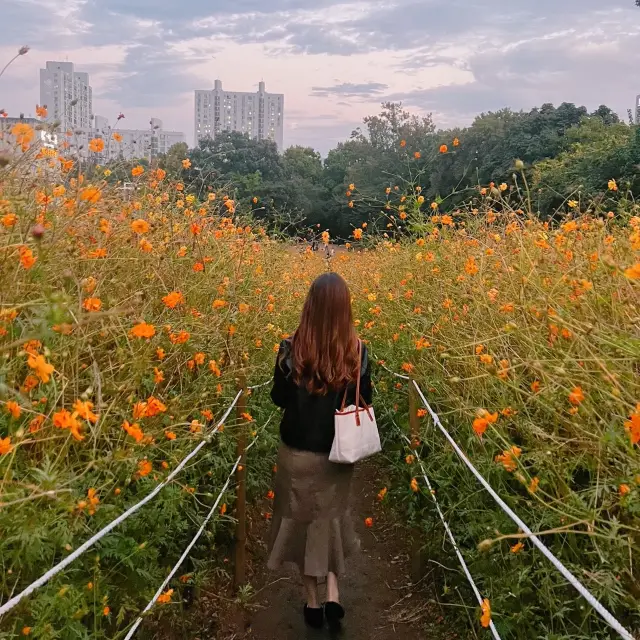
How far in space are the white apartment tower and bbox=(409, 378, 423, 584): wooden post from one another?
212cm

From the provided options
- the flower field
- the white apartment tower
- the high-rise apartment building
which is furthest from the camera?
the high-rise apartment building

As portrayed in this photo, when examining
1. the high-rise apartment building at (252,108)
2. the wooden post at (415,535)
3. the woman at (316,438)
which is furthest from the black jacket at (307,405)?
the high-rise apartment building at (252,108)

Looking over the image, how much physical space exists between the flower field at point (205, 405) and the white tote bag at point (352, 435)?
1.22 feet

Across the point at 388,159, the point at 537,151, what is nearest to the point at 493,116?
the point at 388,159

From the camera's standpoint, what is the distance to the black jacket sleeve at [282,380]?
2.81 metres

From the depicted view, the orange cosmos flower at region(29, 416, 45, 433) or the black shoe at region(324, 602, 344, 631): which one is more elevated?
the orange cosmos flower at region(29, 416, 45, 433)

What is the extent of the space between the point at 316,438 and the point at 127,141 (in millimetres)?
2496

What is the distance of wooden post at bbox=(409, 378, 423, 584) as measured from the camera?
10.6 feet

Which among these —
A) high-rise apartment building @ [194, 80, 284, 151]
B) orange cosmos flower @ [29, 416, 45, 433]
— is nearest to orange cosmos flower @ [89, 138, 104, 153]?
orange cosmos flower @ [29, 416, 45, 433]

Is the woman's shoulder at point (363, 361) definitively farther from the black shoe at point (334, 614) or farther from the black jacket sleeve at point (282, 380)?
the black shoe at point (334, 614)

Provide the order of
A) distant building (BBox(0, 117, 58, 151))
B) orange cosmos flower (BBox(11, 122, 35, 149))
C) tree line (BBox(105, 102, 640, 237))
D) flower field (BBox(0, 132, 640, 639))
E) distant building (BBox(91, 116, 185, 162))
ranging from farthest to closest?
tree line (BBox(105, 102, 640, 237)) → distant building (BBox(91, 116, 185, 162)) → distant building (BBox(0, 117, 58, 151)) → orange cosmos flower (BBox(11, 122, 35, 149)) → flower field (BBox(0, 132, 640, 639))

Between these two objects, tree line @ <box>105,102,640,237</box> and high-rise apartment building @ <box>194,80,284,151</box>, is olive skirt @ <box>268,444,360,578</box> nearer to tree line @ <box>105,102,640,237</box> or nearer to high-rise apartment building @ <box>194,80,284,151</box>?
tree line @ <box>105,102,640,237</box>

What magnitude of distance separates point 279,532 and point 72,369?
1.37 meters

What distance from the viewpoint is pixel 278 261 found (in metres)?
6.43
